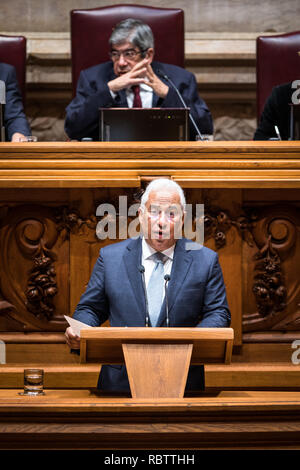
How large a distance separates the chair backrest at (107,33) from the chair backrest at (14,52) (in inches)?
10.8

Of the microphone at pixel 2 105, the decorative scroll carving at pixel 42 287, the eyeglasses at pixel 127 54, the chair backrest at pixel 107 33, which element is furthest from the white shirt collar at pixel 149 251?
the chair backrest at pixel 107 33

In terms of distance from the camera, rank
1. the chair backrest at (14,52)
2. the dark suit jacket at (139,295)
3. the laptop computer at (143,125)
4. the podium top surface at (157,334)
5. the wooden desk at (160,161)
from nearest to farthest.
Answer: the podium top surface at (157,334) → the dark suit jacket at (139,295) → the wooden desk at (160,161) → the laptop computer at (143,125) → the chair backrest at (14,52)

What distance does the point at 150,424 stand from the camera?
1796 millimetres

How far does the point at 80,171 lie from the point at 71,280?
42cm

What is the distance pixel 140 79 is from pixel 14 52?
0.92 m

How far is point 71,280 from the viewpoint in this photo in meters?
2.93

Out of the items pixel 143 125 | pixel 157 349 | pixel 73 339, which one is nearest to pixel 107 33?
pixel 143 125

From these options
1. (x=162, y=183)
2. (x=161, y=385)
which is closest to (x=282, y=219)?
(x=162, y=183)

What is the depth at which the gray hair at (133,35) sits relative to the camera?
365 cm

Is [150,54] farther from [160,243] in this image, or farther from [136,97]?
[160,243]

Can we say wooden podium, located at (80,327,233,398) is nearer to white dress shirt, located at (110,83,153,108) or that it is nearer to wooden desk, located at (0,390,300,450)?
wooden desk, located at (0,390,300,450)

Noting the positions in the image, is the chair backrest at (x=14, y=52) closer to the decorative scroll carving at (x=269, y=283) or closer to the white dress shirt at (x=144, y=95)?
the white dress shirt at (x=144, y=95)

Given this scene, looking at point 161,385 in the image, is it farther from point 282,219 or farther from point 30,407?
point 282,219

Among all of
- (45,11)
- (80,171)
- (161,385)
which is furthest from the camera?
(45,11)
